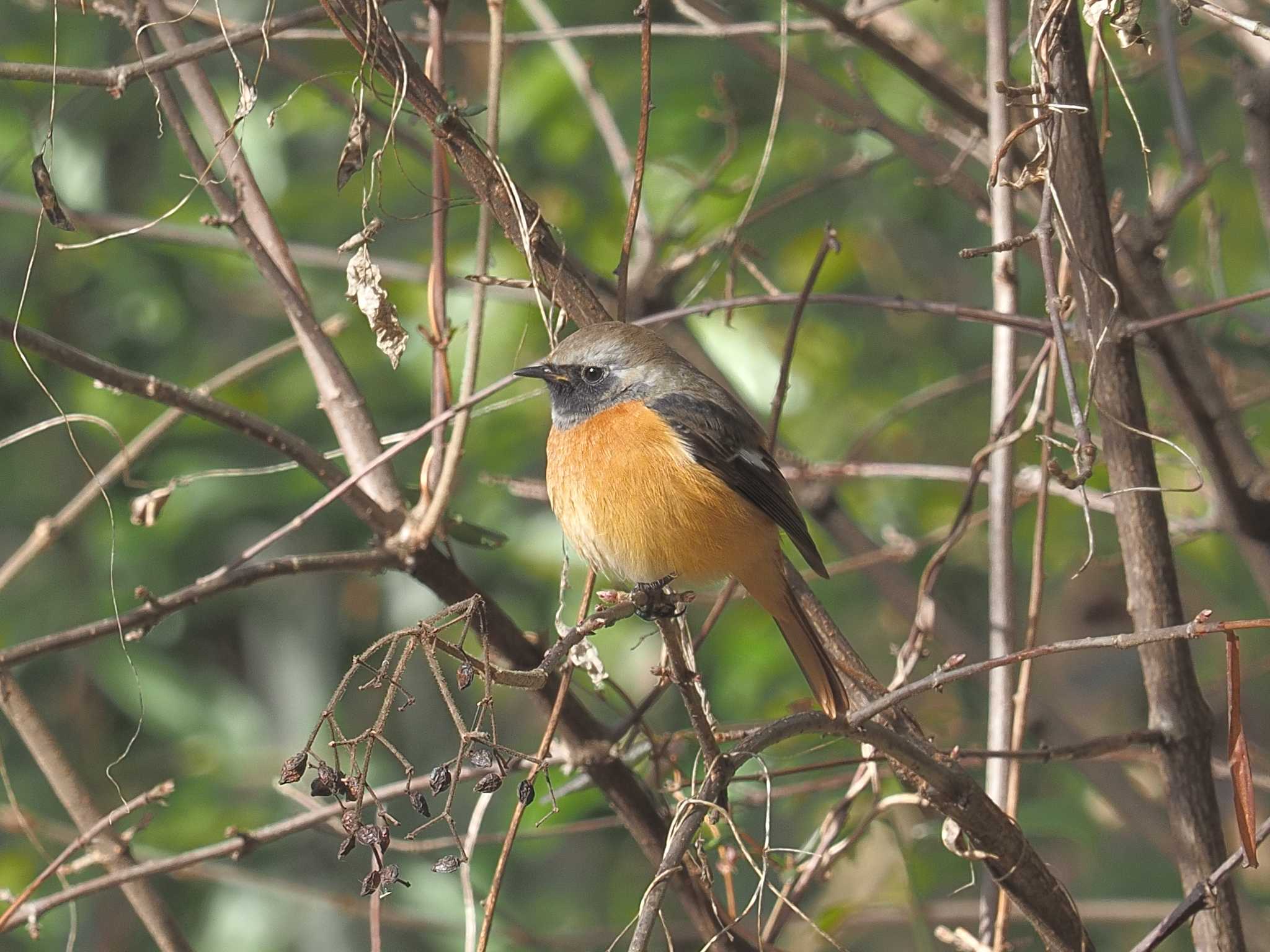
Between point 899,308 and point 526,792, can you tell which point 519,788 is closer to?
point 526,792

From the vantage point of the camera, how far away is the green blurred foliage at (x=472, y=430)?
184 inches

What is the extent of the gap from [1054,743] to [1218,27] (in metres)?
2.35

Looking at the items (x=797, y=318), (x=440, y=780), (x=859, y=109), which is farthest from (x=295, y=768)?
(x=859, y=109)

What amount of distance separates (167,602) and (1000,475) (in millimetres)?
1876

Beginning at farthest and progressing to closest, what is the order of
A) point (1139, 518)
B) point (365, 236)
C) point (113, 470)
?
point (113, 470), point (1139, 518), point (365, 236)

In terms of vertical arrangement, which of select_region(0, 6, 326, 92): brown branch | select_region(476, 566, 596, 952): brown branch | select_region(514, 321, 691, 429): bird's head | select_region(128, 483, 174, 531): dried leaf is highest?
select_region(0, 6, 326, 92): brown branch

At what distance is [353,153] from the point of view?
103 inches

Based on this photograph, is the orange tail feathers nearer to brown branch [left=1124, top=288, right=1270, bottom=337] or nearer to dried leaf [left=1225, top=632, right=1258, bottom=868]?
brown branch [left=1124, top=288, right=1270, bottom=337]

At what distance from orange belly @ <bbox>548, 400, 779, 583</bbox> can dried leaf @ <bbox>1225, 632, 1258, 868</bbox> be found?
1.57 meters

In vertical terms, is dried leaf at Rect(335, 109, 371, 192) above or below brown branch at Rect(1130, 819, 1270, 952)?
above

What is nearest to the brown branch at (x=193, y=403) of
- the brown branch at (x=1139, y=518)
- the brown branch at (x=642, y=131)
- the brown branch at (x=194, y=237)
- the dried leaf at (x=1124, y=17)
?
the brown branch at (x=642, y=131)

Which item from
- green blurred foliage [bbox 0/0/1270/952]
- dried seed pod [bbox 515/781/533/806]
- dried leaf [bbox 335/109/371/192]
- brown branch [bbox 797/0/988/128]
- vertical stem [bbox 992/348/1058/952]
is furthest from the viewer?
green blurred foliage [bbox 0/0/1270/952]

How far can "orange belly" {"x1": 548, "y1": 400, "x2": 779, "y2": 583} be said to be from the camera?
3.40 m

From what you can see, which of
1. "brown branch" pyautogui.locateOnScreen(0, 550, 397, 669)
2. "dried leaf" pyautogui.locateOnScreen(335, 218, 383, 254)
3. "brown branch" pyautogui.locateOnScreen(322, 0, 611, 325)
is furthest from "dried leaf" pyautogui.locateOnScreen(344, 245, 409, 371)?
"brown branch" pyautogui.locateOnScreen(0, 550, 397, 669)
